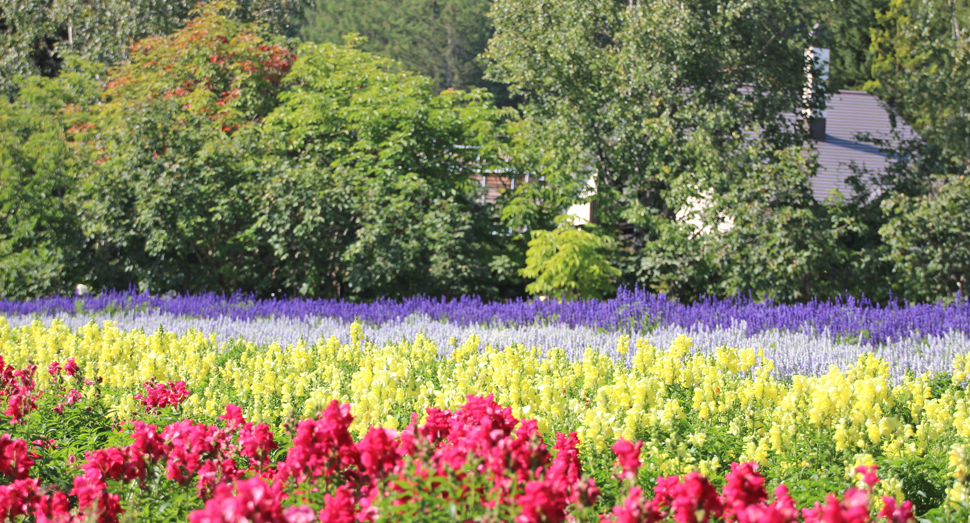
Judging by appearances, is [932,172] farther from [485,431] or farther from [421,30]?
[421,30]

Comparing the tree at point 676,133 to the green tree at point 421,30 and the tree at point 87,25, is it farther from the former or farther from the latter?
the green tree at point 421,30

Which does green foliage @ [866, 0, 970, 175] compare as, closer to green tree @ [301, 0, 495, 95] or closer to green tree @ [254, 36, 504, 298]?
green tree @ [254, 36, 504, 298]

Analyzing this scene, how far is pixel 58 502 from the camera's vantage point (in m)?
2.66

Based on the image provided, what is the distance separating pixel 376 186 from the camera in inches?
473

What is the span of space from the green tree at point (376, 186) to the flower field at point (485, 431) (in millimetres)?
4078

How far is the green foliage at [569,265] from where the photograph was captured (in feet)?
37.1

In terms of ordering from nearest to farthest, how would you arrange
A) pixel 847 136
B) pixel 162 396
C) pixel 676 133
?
pixel 162 396 → pixel 676 133 → pixel 847 136

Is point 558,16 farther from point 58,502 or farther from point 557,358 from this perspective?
point 58,502

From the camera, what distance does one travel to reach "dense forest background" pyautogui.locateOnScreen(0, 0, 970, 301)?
1162cm

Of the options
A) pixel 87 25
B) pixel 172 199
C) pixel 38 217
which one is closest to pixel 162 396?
pixel 172 199

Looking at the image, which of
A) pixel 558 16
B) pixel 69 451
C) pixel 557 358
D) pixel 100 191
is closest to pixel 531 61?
pixel 558 16

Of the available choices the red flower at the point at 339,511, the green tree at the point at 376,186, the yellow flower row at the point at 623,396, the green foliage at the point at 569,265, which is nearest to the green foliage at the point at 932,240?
the green foliage at the point at 569,265

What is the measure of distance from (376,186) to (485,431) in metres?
9.83

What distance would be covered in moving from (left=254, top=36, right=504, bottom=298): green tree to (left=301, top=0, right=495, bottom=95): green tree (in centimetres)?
2614
